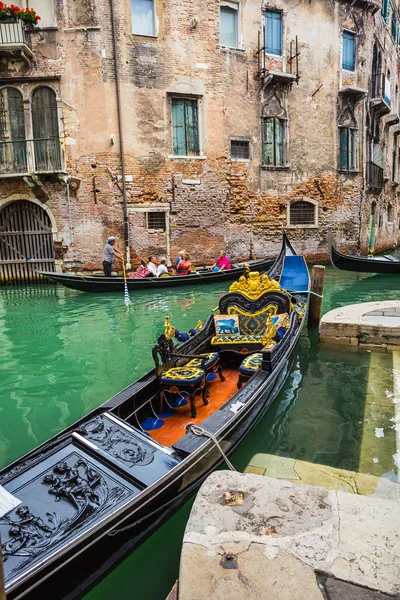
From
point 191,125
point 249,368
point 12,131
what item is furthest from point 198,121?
point 249,368

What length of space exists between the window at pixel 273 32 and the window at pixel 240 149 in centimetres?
245

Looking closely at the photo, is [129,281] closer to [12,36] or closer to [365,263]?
[365,263]

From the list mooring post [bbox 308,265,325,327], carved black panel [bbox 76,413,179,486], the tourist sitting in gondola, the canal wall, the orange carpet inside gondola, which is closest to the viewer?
the canal wall

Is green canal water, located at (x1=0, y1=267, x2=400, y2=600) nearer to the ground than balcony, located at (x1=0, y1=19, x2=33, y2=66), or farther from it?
nearer to the ground

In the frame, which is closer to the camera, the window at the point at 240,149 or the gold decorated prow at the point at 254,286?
the gold decorated prow at the point at 254,286

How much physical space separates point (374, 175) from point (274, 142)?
169 inches

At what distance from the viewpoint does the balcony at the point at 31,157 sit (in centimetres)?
1034

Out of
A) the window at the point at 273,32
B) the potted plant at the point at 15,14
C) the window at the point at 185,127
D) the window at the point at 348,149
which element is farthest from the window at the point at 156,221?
the window at the point at 348,149

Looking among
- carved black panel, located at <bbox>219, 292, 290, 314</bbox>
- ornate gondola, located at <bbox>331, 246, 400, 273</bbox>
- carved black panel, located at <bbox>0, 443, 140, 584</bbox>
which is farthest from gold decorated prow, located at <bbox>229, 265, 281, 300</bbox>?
ornate gondola, located at <bbox>331, 246, 400, 273</bbox>

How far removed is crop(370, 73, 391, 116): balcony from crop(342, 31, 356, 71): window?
1.49m

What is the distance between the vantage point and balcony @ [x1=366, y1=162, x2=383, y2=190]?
14148 mm

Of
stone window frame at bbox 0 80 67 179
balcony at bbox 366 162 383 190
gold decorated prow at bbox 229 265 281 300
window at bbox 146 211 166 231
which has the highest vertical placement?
stone window frame at bbox 0 80 67 179

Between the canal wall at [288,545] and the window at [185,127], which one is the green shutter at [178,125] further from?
the canal wall at [288,545]

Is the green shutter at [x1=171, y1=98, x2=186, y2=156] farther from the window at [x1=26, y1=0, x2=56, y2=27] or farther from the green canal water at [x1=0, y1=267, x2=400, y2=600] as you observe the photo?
the green canal water at [x1=0, y1=267, x2=400, y2=600]
